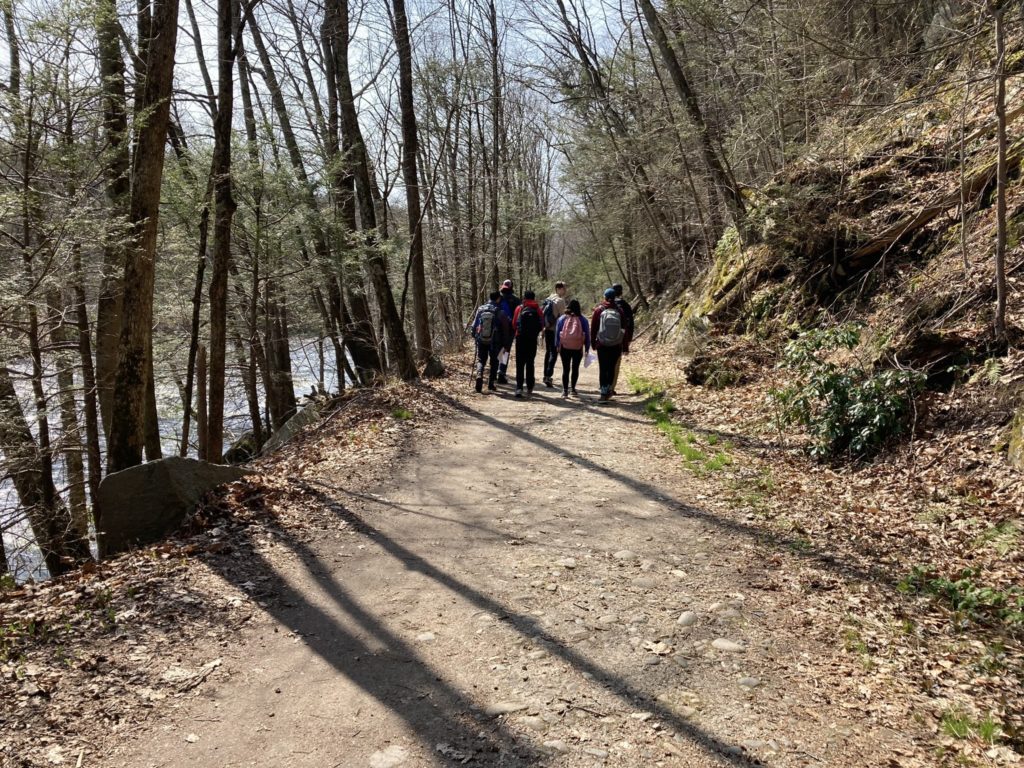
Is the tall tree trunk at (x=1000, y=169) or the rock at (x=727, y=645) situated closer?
the rock at (x=727, y=645)

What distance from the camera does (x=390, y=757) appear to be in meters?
2.95

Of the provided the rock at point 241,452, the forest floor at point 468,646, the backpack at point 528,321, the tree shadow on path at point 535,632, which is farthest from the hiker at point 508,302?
the rock at point 241,452

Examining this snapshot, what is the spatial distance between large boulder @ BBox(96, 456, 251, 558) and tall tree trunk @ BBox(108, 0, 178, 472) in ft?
4.13

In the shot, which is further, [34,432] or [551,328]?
[551,328]

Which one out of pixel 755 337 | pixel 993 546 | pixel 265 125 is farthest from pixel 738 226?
pixel 265 125

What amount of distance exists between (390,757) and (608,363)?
9078 mm

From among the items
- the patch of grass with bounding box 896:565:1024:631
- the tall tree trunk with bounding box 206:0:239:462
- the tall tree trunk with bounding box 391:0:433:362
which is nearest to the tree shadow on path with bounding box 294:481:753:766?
the patch of grass with bounding box 896:565:1024:631

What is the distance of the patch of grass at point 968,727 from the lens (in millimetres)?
2916

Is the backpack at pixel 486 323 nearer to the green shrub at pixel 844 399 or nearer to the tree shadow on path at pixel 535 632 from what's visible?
the green shrub at pixel 844 399

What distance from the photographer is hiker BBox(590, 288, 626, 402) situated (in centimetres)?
1082

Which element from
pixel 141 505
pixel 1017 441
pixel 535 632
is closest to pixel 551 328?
pixel 1017 441

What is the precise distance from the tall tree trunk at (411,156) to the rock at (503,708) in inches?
442

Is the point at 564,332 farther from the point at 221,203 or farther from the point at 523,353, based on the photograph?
the point at 221,203

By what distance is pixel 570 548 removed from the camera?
5332 mm
